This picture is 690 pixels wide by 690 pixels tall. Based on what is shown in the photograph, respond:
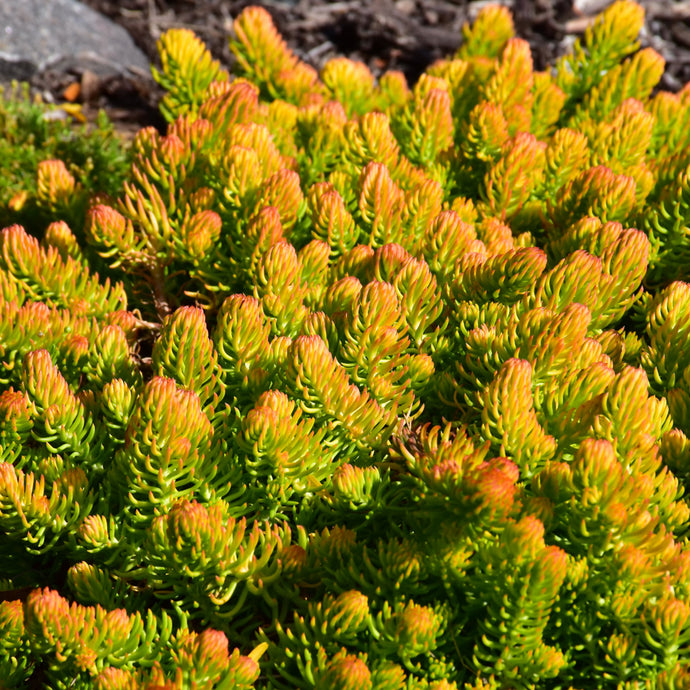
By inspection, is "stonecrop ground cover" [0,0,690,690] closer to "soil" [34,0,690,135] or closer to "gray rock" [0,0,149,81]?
"soil" [34,0,690,135]

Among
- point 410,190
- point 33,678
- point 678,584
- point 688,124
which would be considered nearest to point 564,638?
point 678,584

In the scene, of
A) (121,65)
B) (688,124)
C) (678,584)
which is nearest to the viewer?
(678,584)

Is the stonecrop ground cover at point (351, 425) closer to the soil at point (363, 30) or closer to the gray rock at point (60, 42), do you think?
the soil at point (363, 30)

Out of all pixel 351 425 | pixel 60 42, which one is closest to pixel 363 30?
pixel 60 42

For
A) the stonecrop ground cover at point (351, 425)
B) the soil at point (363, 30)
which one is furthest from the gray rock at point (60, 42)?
the stonecrop ground cover at point (351, 425)

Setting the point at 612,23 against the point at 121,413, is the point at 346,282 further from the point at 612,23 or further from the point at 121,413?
the point at 612,23

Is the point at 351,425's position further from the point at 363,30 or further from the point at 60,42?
the point at 60,42
